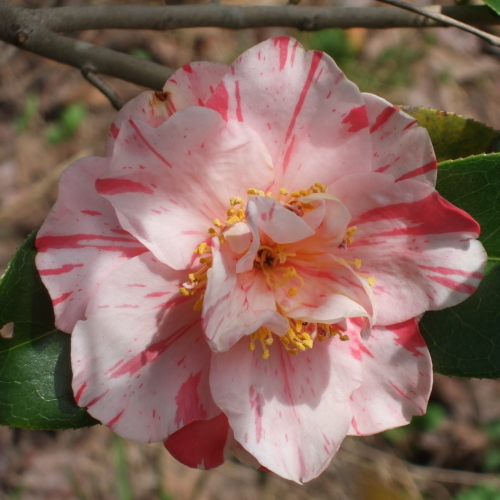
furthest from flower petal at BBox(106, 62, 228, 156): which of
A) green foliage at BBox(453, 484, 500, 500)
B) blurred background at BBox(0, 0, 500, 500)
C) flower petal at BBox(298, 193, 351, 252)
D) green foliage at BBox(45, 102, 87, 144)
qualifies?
green foliage at BBox(453, 484, 500, 500)

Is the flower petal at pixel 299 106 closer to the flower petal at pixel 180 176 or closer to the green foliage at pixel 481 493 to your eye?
the flower petal at pixel 180 176

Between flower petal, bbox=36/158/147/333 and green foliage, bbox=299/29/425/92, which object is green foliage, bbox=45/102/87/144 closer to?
green foliage, bbox=299/29/425/92

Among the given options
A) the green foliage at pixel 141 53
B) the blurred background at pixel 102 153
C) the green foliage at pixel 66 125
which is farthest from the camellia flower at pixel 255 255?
the green foliage at pixel 141 53

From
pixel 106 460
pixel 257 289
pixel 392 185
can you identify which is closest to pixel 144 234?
pixel 257 289

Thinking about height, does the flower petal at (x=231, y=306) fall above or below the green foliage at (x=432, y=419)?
above

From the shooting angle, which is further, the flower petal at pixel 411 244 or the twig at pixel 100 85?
the twig at pixel 100 85

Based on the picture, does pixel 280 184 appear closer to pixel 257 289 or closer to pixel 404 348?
pixel 257 289
